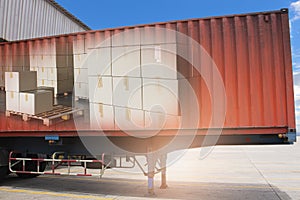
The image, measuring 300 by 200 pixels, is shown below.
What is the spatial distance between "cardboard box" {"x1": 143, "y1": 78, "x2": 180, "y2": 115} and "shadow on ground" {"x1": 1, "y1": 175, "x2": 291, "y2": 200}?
2.19 metres

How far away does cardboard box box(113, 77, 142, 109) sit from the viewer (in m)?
6.13

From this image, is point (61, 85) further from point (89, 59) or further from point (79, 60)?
point (89, 59)

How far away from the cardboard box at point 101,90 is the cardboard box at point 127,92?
123mm

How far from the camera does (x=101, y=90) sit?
6371 mm

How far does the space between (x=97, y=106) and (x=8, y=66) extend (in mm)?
2915

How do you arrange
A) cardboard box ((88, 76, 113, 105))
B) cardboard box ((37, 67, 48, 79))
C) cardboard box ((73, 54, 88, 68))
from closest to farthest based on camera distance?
1. cardboard box ((88, 76, 113, 105))
2. cardboard box ((73, 54, 88, 68))
3. cardboard box ((37, 67, 48, 79))

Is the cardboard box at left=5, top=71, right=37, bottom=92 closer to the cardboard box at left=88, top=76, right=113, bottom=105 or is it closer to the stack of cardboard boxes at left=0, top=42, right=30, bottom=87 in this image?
the stack of cardboard boxes at left=0, top=42, right=30, bottom=87

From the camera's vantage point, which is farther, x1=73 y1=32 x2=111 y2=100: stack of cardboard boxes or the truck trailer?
x1=73 y1=32 x2=111 y2=100: stack of cardboard boxes

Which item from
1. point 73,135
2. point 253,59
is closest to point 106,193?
point 73,135

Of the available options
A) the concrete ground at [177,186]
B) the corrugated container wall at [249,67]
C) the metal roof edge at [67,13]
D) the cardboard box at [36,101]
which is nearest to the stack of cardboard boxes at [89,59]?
the cardboard box at [36,101]

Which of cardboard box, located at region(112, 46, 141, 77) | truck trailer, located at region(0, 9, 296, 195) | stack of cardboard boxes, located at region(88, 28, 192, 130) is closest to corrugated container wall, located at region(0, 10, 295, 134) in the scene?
truck trailer, located at region(0, 9, 296, 195)

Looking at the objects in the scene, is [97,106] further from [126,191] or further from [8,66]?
[8,66]

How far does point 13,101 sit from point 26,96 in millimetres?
433

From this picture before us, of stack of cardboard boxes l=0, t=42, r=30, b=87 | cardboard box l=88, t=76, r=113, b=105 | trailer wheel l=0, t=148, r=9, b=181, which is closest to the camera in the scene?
cardboard box l=88, t=76, r=113, b=105
